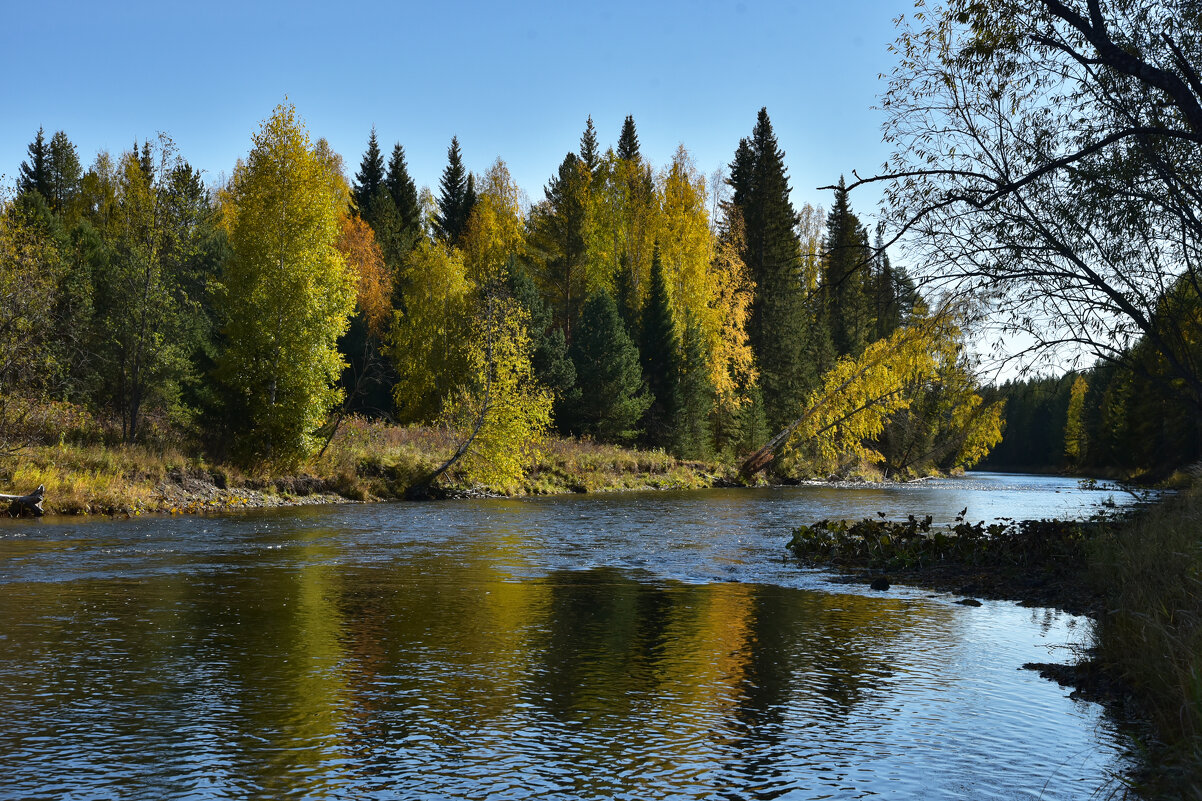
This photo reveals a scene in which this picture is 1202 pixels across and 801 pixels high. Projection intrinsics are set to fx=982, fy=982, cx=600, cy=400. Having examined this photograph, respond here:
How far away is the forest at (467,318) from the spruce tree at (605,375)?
0.38 feet

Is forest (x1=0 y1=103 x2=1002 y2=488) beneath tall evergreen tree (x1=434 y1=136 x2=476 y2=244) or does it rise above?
beneath

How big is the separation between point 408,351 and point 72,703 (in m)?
42.1

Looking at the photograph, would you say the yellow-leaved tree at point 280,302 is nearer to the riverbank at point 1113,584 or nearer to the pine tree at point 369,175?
the riverbank at point 1113,584

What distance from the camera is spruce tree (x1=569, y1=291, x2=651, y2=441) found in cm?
4897

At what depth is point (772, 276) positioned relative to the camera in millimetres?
67250

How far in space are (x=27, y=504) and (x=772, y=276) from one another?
166ft

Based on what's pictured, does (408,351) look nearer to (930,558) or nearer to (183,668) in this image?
(930,558)

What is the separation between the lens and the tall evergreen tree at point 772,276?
64688 millimetres

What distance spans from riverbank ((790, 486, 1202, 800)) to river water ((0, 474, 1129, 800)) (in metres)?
0.44

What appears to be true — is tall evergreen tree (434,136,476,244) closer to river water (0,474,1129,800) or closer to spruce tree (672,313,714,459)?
spruce tree (672,313,714,459)

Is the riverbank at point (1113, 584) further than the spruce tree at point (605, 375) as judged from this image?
No

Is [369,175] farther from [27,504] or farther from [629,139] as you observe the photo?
[27,504]

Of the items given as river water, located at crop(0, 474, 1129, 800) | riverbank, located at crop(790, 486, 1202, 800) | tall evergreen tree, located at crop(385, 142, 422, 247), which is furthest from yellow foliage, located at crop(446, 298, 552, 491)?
tall evergreen tree, located at crop(385, 142, 422, 247)

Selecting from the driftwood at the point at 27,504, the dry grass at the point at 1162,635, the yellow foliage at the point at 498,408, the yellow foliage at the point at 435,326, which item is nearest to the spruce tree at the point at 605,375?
the yellow foliage at the point at 435,326
